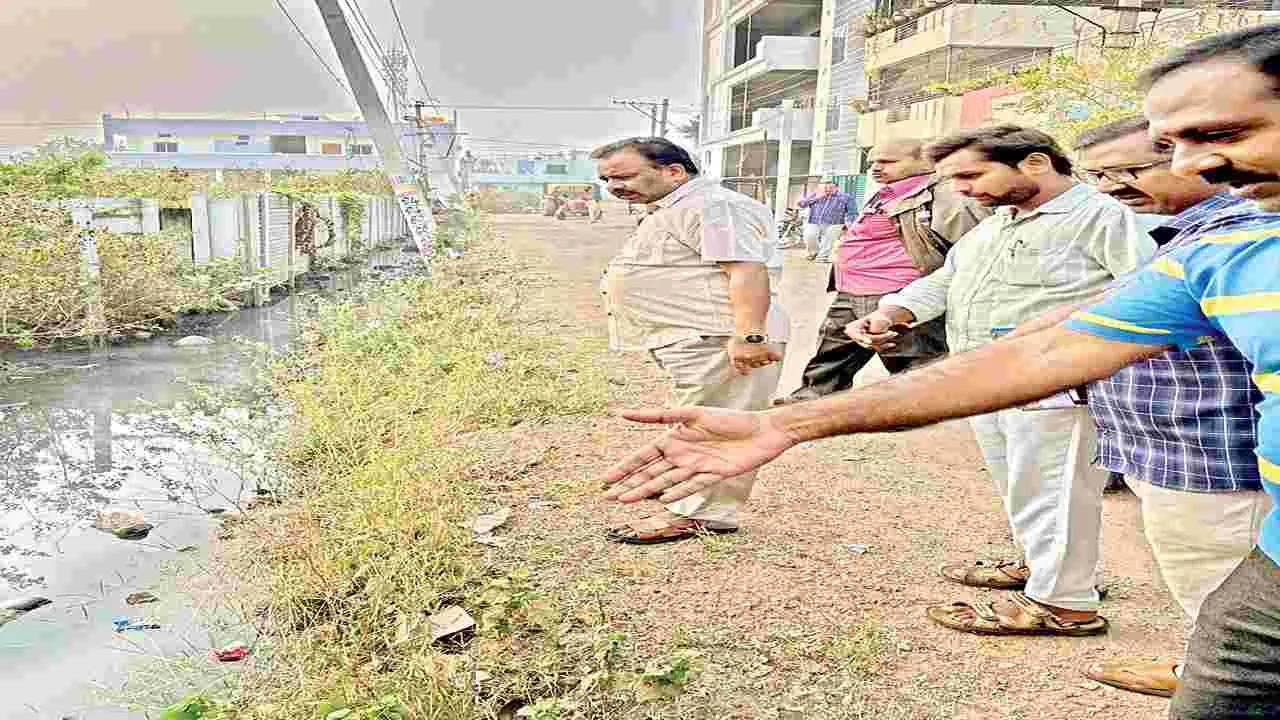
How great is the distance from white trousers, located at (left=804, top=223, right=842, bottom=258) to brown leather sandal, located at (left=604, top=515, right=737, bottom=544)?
466 inches

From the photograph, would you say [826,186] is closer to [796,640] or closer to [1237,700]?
[796,640]

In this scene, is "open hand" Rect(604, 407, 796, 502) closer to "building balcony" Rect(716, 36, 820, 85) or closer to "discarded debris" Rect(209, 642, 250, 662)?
"discarded debris" Rect(209, 642, 250, 662)

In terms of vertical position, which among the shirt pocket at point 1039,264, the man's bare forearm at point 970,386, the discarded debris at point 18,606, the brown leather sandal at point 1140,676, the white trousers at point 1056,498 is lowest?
the discarded debris at point 18,606

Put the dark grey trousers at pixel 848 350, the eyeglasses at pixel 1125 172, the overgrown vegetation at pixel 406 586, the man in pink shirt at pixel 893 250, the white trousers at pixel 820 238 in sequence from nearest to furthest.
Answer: the eyeglasses at pixel 1125 172 → the overgrown vegetation at pixel 406 586 → the man in pink shirt at pixel 893 250 → the dark grey trousers at pixel 848 350 → the white trousers at pixel 820 238

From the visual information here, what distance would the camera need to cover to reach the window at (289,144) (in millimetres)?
61812

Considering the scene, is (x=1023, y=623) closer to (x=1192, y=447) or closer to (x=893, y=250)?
(x=1192, y=447)

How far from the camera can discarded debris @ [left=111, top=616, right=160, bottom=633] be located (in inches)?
139

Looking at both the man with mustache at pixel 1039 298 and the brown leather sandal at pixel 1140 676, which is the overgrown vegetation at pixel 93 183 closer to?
the man with mustache at pixel 1039 298

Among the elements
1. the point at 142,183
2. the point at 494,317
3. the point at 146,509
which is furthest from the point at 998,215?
the point at 142,183

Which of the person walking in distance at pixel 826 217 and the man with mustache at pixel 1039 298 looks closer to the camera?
the man with mustache at pixel 1039 298

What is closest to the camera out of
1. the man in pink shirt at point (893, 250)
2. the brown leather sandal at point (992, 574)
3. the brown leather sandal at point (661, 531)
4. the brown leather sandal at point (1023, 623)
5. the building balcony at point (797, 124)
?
the brown leather sandal at point (1023, 623)

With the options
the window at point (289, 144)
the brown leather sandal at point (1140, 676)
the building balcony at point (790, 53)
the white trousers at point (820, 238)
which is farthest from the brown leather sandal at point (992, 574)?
the window at point (289, 144)

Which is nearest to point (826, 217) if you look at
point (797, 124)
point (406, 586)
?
point (797, 124)

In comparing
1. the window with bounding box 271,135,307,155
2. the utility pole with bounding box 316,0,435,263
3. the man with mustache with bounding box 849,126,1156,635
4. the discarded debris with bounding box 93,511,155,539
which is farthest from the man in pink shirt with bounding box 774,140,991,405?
the window with bounding box 271,135,307,155
